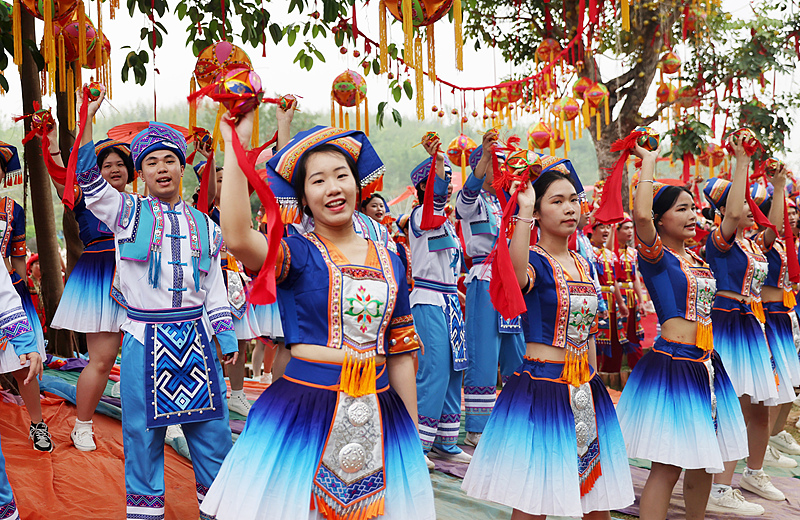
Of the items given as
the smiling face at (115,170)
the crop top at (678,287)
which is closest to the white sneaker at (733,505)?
the crop top at (678,287)

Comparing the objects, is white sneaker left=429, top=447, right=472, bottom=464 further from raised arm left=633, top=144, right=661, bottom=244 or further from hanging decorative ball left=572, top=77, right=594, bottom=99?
hanging decorative ball left=572, top=77, right=594, bottom=99

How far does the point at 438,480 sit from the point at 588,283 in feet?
5.81

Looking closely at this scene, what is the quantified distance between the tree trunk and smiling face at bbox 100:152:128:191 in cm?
251

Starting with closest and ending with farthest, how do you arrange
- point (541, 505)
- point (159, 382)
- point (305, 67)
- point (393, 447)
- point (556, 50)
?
point (393, 447)
point (541, 505)
point (159, 382)
point (305, 67)
point (556, 50)

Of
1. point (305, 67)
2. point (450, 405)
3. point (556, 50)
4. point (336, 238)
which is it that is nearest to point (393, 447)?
point (336, 238)

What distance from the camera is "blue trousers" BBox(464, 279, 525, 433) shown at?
16.0ft

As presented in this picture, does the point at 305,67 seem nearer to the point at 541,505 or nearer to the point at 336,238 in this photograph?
the point at 336,238

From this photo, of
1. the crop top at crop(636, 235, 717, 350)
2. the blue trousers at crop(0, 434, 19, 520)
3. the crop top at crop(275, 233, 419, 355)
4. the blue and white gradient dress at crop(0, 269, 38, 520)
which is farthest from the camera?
the crop top at crop(636, 235, 717, 350)

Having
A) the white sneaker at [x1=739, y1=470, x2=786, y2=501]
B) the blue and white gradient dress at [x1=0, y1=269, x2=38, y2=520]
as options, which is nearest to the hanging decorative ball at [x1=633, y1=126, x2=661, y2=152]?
the white sneaker at [x1=739, y1=470, x2=786, y2=501]

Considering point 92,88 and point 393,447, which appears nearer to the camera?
point 393,447

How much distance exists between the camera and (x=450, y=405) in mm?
4727

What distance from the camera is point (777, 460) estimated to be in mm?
5141

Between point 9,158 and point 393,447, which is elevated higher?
point 9,158

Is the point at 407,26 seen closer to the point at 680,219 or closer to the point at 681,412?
the point at 680,219
